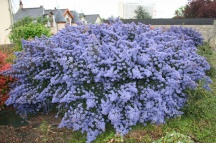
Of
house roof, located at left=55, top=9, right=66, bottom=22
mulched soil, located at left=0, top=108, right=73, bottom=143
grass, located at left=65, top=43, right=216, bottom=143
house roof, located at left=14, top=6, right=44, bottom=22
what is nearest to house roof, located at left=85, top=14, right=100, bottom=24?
house roof, located at left=55, top=9, right=66, bottom=22

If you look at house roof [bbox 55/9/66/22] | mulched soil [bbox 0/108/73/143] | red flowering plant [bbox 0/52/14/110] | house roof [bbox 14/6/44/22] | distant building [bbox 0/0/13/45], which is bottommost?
mulched soil [bbox 0/108/73/143]

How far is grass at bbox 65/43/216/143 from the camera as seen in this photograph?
357 cm

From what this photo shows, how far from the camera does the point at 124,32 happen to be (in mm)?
5004

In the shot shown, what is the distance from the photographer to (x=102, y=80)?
3873 millimetres

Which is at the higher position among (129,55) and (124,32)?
(124,32)

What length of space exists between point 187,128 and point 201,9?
19.5m

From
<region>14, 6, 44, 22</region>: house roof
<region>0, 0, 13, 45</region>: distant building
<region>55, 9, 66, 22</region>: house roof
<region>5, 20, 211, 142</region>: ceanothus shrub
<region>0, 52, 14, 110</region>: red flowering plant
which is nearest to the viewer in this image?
<region>5, 20, 211, 142</region>: ceanothus shrub

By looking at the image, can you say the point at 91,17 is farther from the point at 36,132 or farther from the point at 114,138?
the point at 114,138

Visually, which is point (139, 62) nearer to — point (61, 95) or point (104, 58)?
point (104, 58)

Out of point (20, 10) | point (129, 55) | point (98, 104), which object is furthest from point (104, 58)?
point (20, 10)

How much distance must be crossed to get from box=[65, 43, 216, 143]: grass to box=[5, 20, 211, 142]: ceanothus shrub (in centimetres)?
12

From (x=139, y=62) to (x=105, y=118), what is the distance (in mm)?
1108

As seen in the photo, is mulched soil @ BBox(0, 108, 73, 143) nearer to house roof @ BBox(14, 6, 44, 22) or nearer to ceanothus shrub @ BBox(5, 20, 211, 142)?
ceanothus shrub @ BBox(5, 20, 211, 142)

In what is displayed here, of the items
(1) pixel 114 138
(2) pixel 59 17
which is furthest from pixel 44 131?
(2) pixel 59 17
